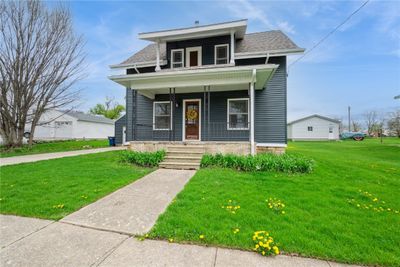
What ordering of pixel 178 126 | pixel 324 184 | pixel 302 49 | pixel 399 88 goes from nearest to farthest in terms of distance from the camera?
pixel 324 184, pixel 302 49, pixel 178 126, pixel 399 88

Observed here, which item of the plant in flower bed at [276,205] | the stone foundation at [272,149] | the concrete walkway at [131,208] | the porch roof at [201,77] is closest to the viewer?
the concrete walkway at [131,208]

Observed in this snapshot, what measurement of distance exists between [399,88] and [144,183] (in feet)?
81.5

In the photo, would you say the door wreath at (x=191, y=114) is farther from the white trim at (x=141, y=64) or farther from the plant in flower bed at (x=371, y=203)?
the plant in flower bed at (x=371, y=203)

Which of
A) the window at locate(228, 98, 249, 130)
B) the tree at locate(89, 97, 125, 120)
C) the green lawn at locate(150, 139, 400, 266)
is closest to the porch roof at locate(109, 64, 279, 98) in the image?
the window at locate(228, 98, 249, 130)

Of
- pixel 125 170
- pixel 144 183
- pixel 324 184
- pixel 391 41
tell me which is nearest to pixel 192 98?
pixel 125 170

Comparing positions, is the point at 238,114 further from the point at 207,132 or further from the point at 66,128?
the point at 66,128

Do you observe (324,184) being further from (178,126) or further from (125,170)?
(178,126)

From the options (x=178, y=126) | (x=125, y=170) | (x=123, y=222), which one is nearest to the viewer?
(x=123, y=222)

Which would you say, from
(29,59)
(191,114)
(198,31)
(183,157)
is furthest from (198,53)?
(29,59)

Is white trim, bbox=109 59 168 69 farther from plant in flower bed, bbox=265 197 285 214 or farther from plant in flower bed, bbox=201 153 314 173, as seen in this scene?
plant in flower bed, bbox=265 197 285 214

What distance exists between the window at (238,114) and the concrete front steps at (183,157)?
2.95 m

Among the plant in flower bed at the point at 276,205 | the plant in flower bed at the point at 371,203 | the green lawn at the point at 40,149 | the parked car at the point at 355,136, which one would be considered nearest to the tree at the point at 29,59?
the green lawn at the point at 40,149

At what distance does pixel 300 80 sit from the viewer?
20250 mm

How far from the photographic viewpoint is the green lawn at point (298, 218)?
99.9 inches
